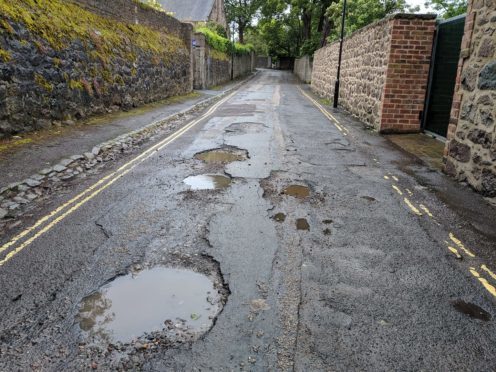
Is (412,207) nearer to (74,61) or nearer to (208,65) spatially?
(74,61)

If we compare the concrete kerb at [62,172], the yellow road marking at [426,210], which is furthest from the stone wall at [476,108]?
the concrete kerb at [62,172]

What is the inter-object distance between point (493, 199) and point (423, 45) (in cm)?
659

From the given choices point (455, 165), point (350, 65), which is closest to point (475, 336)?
point (455, 165)

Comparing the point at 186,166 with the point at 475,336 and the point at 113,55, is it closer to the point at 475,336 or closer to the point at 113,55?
the point at 475,336

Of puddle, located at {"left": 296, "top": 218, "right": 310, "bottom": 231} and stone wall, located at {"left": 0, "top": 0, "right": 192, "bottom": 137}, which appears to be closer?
puddle, located at {"left": 296, "top": 218, "right": 310, "bottom": 231}

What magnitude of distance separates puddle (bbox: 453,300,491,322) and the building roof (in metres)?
49.0

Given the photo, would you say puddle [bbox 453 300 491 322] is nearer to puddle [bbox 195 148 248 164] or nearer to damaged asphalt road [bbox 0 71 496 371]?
damaged asphalt road [bbox 0 71 496 371]

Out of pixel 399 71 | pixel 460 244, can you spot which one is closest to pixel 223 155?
pixel 460 244

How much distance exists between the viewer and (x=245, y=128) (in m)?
11.3

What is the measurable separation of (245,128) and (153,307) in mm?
8574

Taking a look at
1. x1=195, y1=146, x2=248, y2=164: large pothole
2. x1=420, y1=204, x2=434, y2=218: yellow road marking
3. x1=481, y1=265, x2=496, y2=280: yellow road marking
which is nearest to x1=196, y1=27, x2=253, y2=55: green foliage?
x1=195, y1=146, x2=248, y2=164: large pothole

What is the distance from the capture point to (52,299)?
325 cm

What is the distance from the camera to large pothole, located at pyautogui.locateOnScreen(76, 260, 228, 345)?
286 cm

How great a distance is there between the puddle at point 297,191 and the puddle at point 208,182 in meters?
0.95
